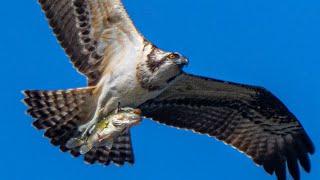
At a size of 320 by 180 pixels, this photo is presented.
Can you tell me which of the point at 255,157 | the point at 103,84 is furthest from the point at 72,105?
the point at 255,157

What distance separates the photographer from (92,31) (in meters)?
11.5

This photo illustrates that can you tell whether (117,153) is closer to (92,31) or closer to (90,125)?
(90,125)

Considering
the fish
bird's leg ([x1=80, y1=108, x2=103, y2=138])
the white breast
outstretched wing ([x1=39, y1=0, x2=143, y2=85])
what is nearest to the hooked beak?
→ the white breast

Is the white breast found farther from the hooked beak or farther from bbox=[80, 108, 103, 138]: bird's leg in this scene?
the hooked beak

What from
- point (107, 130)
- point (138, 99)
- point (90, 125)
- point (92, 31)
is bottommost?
point (107, 130)

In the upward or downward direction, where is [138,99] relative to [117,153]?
upward

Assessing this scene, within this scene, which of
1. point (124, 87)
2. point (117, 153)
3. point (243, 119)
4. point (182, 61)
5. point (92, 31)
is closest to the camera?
point (182, 61)

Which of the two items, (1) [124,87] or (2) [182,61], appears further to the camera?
(1) [124,87]

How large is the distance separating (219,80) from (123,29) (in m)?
1.27

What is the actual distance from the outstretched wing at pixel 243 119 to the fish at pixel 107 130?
0.73 m

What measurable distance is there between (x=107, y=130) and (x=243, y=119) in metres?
2.11

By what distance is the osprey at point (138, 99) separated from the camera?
36.6 feet

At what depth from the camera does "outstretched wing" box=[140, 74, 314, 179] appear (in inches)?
480

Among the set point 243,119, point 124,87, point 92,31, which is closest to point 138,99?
point 124,87
